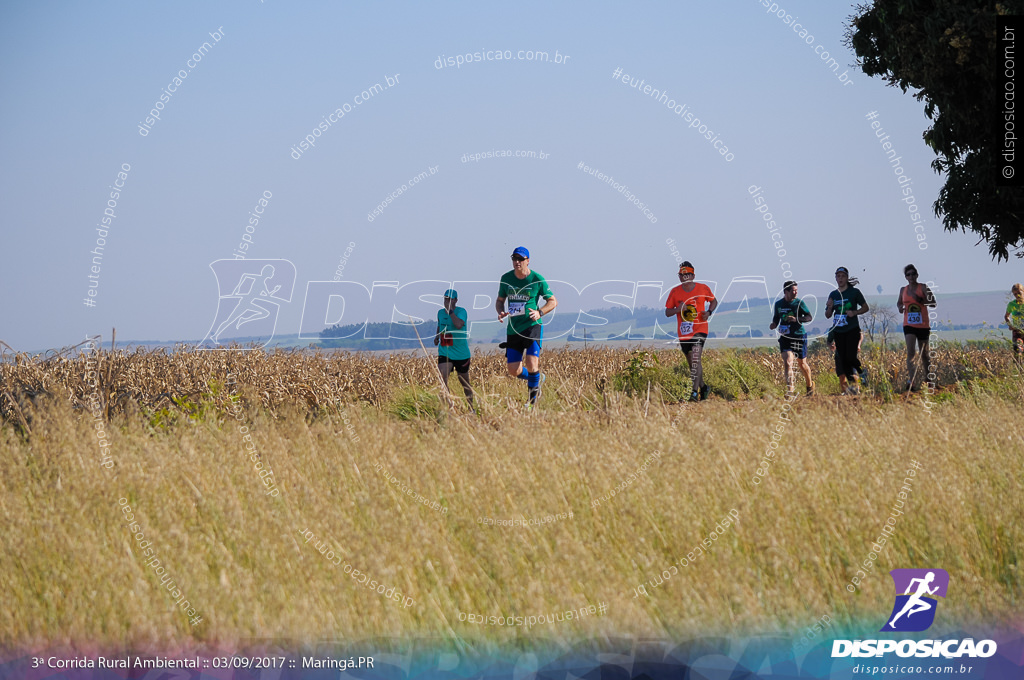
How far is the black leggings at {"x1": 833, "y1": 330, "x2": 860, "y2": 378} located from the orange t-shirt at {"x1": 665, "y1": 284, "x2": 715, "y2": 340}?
2.35 meters

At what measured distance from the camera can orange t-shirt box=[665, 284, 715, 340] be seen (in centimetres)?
1160

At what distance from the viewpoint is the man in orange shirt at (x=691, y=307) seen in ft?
38.1

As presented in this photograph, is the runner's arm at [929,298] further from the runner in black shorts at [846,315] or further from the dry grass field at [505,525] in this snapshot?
the dry grass field at [505,525]

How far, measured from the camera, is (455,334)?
10.3 m

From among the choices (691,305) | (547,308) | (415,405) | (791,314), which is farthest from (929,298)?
(415,405)

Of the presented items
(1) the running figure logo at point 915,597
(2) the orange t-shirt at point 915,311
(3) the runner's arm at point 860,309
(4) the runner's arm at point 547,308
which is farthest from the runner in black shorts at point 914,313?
(1) the running figure logo at point 915,597

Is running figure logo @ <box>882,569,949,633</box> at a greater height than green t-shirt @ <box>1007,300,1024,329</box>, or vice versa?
green t-shirt @ <box>1007,300,1024,329</box>

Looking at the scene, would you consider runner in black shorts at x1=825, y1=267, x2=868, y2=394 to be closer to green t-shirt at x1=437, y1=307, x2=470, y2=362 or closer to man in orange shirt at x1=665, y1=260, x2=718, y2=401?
man in orange shirt at x1=665, y1=260, x2=718, y2=401

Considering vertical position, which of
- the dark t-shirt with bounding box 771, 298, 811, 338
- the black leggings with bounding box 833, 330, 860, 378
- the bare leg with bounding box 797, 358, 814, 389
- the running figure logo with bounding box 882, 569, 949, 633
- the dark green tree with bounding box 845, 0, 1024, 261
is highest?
the dark green tree with bounding box 845, 0, 1024, 261

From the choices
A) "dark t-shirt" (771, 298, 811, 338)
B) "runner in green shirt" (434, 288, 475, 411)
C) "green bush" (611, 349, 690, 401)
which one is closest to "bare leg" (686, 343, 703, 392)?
"green bush" (611, 349, 690, 401)

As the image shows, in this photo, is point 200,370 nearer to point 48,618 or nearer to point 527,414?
point 527,414

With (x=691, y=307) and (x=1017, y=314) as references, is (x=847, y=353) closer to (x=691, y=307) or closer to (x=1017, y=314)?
(x=1017, y=314)

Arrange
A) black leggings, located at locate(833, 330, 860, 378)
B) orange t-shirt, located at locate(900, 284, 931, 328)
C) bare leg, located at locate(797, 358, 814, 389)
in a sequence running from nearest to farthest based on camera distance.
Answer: orange t-shirt, located at locate(900, 284, 931, 328) → black leggings, located at locate(833, 330, 860, 378) → bare leg, located at locate(797, 358, 814, 389)

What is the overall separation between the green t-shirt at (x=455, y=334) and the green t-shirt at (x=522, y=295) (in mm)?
618
